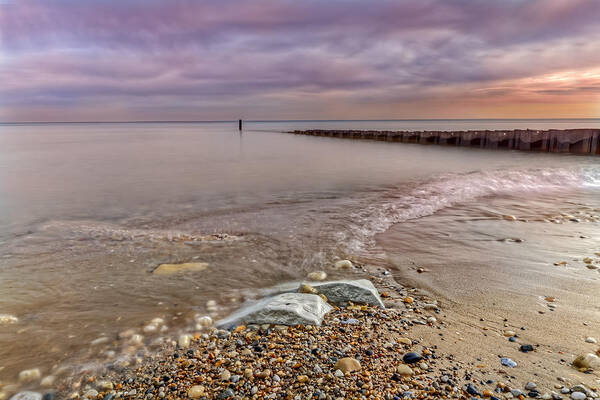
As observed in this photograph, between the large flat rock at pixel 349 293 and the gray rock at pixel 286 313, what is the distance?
214mm

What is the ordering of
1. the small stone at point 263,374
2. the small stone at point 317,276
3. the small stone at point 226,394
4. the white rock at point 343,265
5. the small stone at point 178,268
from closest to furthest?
the small stone at point 226,394, the small stone at point 263,374, the small stone at point 317,276, the small stone at point 178,268, the white rock at point 343,265

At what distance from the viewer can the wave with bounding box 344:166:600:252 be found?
781 centimetres

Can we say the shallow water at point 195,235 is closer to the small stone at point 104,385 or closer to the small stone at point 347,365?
the small stone at point 104,385

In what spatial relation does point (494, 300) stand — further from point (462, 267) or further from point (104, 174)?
point (104, 174)

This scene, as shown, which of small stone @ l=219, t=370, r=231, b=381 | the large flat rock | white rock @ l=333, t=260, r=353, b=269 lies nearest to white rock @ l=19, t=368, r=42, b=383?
small stone @ l=219, t=370, r=231, b=381

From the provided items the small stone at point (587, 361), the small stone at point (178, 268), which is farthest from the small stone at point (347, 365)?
the small stone at point (178, 268)

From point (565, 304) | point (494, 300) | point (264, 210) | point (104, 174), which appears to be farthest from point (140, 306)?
point (104, 174)

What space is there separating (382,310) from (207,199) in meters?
8.58

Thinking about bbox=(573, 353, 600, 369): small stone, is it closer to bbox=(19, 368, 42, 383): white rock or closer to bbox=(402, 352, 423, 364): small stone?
bbox=(402, 352, 423, 364): small stone

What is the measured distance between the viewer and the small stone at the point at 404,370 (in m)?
2.60

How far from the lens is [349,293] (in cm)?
391

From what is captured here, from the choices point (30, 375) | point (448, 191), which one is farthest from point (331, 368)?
point (448, 191)

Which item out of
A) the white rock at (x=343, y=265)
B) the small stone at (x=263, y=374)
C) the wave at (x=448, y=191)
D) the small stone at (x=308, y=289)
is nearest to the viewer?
the small stone at (x=263, y=374)

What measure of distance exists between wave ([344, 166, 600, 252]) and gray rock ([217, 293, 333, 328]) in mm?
2623
